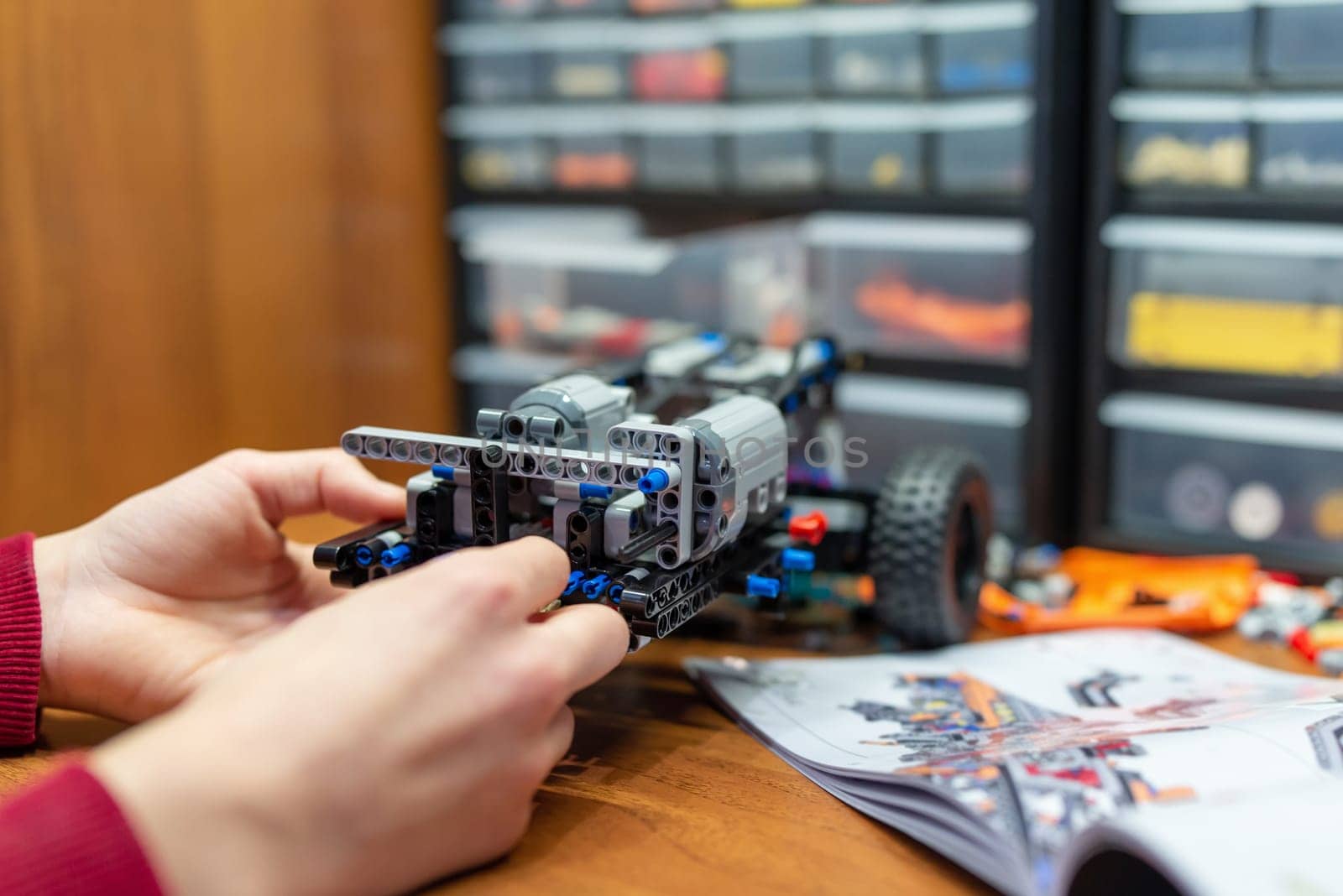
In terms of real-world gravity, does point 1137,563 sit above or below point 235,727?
below

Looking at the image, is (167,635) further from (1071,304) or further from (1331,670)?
(1071,304)

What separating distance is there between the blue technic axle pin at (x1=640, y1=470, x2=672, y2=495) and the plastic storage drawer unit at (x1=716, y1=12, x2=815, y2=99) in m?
1.07

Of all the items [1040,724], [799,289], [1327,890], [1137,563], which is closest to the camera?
[1327,890]

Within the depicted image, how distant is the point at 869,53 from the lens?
167 cm

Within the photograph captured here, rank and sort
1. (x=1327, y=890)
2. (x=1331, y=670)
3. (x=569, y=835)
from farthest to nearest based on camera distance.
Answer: (x=1331, y=670) → (x=569, y=835) → (x=1327, y=890)

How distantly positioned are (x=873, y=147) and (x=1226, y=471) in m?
0.59

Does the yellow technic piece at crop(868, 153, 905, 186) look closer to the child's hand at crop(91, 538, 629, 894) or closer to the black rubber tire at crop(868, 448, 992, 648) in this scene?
the black rubber tire at crop(868, 448, 992, 648)

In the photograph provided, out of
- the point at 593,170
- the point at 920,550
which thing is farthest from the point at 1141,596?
the point at 593,170

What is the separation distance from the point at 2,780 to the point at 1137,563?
103 cm

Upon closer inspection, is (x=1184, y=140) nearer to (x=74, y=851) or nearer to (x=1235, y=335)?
(x=1235, y=335)

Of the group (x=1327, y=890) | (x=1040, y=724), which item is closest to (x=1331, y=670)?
(x=1040, y=724)

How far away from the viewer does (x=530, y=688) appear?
0.61 metres

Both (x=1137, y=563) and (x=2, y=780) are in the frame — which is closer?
(x=2, y=780)

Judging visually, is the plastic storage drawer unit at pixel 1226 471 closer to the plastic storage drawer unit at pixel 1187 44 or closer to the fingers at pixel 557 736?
the plastic storage drawer unit at pixel 1187 44
